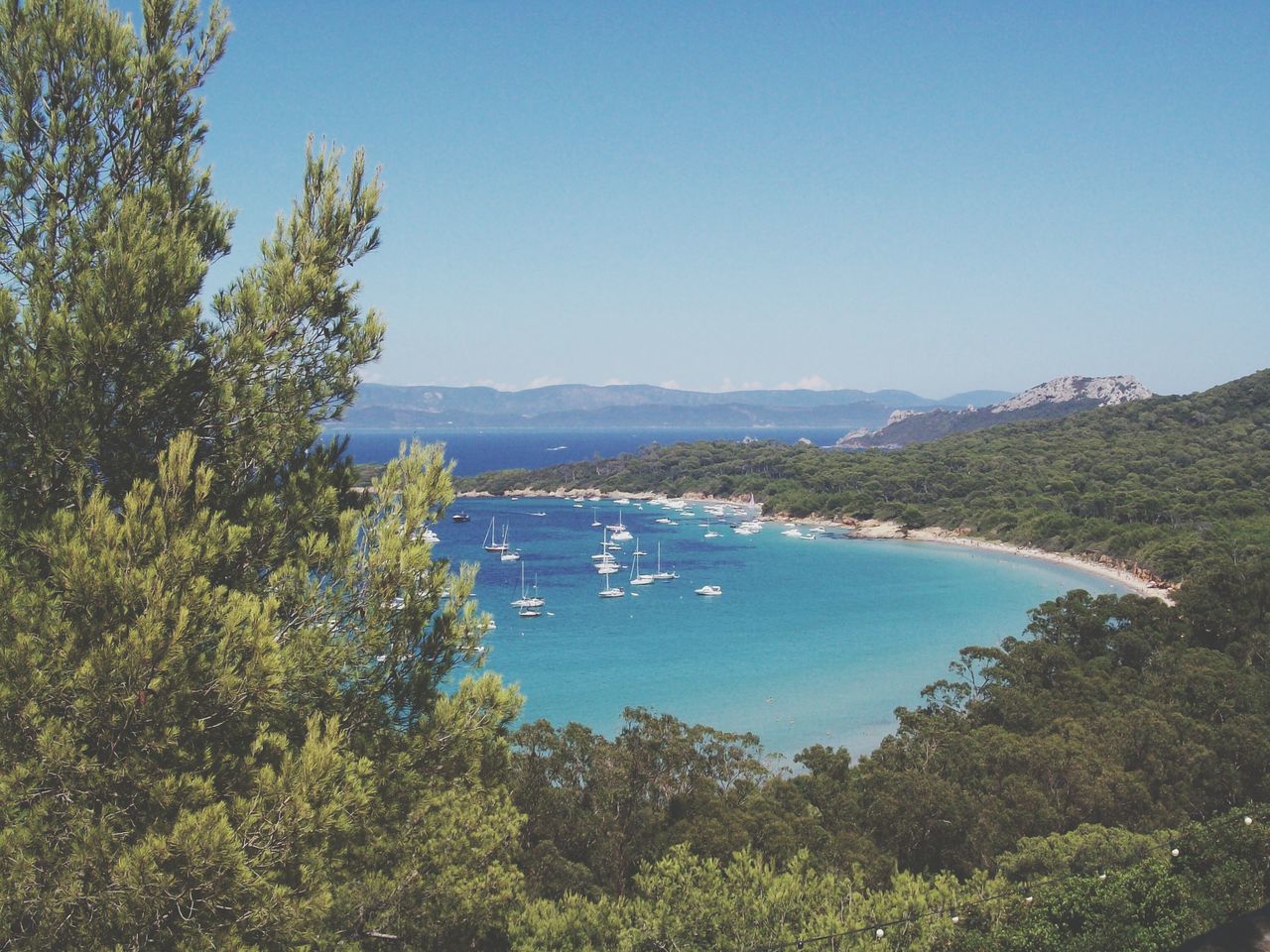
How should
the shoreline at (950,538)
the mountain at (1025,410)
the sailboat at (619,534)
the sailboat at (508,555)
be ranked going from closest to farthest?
the shoreline at (950,538)
the sailboat at (508,555)
the sailboat at (619,534)
the mountain at (1025,410)

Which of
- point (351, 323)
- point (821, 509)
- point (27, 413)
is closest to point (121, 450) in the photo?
point (27, 413)

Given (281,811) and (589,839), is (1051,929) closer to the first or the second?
(589,839)

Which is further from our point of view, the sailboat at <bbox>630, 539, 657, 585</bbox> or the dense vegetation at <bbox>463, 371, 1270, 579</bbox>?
the dense vegetation at <bbox>463, 371, 1270, 579</bbox>

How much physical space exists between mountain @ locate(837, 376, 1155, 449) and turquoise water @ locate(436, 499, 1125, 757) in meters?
105

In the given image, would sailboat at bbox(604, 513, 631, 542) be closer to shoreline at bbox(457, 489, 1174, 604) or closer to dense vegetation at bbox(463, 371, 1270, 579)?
shoreline at bbox(457, 489, 1174, 604)

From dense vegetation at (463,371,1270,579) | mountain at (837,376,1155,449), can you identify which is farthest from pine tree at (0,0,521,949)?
mountain at (837,376,1155,449)

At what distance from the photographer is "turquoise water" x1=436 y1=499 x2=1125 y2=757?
25.5 meters

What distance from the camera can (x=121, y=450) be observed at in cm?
390

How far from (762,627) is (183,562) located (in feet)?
111

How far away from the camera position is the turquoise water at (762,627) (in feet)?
83.7

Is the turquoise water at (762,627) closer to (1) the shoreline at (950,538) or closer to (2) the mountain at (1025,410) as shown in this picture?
(1) the shoreline at (950,538)

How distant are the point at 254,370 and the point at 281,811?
2.17 m

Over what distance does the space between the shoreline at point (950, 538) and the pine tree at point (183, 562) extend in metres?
33.3

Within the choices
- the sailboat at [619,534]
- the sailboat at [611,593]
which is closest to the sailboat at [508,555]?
the sailboat at [619,534]
